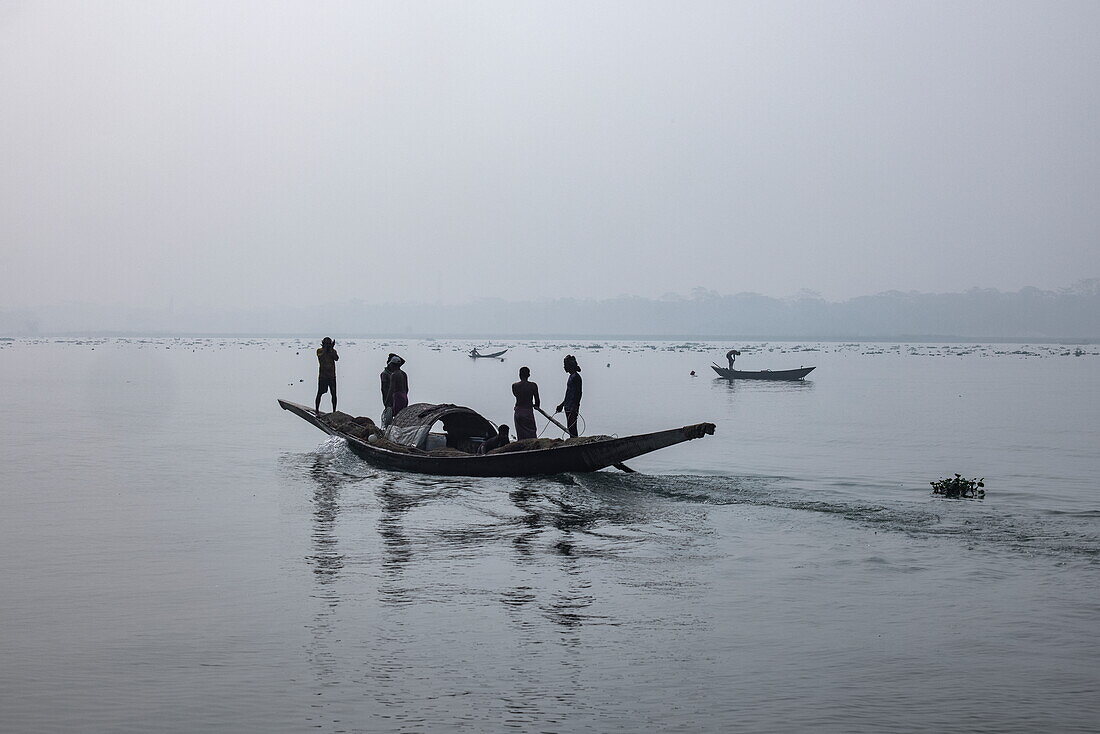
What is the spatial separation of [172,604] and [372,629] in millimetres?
2592

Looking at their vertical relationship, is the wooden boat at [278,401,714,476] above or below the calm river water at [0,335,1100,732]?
above

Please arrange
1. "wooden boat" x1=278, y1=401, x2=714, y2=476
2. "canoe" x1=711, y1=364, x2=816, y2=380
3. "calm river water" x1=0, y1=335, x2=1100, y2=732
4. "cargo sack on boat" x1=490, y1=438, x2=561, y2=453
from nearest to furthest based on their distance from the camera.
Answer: "calm river water" x1=0, y1=335, x2=1100, y2=732, "wooden boat" x1=278, y1=401, x2=714, y2=476, "cargo sack on boat" x1=490, y1=438, x2=561, y2=453, "canoe" x1=711, y1=364, x2=816, y2=380

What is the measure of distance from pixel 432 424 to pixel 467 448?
0.96m

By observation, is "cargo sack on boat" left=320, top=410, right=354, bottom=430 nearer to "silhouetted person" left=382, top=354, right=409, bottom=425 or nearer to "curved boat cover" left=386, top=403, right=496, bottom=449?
"silhouetted person" left=382, top=354, right=409, bottom=425

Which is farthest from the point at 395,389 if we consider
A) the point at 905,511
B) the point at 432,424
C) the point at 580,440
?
the point at 905,511

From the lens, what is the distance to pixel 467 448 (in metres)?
22.7

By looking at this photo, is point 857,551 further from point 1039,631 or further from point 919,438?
point 919,438

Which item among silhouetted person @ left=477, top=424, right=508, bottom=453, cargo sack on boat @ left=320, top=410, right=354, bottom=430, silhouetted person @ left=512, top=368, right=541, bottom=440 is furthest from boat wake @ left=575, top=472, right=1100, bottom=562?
cargo sack on boat @ left=320, top=410, right=354, bottom=430

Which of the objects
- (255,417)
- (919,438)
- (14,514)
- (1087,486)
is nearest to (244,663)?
(14,514)

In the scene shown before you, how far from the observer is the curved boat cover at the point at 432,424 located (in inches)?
872

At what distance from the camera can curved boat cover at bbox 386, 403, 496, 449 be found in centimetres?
2216

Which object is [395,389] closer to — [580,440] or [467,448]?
[467,448]

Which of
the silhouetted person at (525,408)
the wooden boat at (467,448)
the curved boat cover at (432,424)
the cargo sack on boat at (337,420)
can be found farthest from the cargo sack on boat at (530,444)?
the cargo sack on boat at (337,420)

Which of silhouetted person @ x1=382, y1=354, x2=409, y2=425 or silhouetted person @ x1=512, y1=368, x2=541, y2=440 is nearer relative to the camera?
silhouetted person @ x1=512, y1=368, x2=541, y2=440
